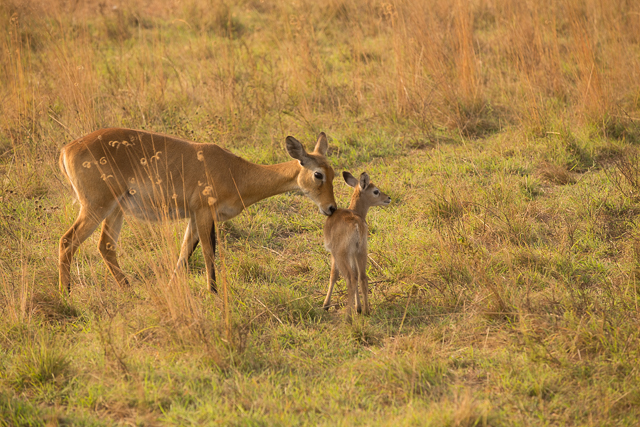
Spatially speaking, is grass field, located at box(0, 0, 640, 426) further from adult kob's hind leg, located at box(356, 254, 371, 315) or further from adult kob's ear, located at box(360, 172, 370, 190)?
adult kob's ear, located at box(360, 172, 370, 190)

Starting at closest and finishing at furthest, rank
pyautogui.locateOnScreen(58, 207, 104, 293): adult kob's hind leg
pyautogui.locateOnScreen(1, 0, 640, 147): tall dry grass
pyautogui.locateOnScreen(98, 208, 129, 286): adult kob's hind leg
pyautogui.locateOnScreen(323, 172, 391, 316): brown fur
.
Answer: pyautogui.locateOnScreen(323, 172, 391, 316): brown fur < pyautogui.locateOnScreen(58, 207, 104, 293): adult kob's hind leg < pyautogui.locateOnScreen(98, 208, 129, 286): adult kob's hind leg < pyautogui.locateOnScreen(1, 0, 640, 147): tall dry grass

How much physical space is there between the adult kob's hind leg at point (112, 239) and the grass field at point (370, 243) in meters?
0.17

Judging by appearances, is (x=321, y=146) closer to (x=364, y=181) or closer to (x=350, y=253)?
(x=364, y=181)

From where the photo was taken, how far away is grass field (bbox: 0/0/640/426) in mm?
3602

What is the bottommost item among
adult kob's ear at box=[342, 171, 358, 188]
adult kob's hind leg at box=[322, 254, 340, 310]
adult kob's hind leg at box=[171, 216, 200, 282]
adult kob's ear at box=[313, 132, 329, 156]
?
adult kob's hind leg at box=[322, 254, 340, 310]

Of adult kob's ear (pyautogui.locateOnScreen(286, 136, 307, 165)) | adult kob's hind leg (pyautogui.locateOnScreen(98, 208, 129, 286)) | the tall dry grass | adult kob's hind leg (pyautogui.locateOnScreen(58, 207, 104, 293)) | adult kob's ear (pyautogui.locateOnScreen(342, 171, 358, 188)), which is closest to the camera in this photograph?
adult kob's hind leg (pyautogui.locateOnScreen(58, 207, 104, 293))

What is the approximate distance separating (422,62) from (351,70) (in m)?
1.31

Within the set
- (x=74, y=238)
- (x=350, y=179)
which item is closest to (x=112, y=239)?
(x=74, y=238)

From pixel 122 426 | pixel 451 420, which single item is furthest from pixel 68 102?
pixel 451 420

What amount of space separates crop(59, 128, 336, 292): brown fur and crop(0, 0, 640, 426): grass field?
247 millimetres

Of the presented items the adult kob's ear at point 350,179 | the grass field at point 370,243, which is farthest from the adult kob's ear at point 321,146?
the grass field at point 370,243

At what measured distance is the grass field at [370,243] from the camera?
3602 millimetres

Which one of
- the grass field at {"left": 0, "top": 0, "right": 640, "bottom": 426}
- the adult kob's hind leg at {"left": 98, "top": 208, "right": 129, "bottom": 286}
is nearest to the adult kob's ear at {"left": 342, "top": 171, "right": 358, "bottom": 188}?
the grass field at {"left": 0, "top": 0, "right": 640, "bottom": 426}

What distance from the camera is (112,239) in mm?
5191
